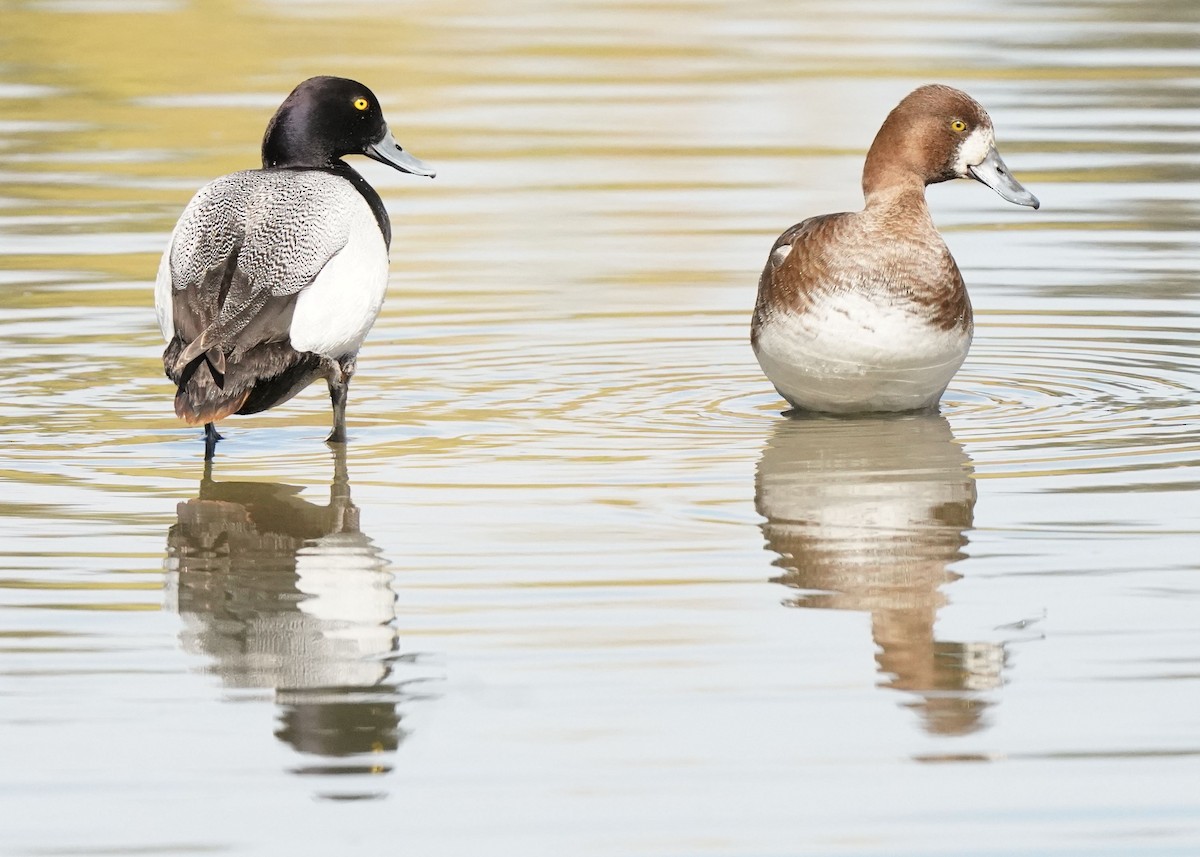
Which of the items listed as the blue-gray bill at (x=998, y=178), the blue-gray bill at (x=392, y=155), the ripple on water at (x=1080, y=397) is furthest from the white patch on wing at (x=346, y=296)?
the blue-gray bill at (x=998, y=178)

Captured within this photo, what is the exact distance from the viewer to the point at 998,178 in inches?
351

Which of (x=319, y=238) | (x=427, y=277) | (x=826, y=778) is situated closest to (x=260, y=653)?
(x=826, y=778)

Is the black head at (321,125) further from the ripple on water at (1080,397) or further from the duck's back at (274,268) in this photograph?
the ripple on water at (1080,397)

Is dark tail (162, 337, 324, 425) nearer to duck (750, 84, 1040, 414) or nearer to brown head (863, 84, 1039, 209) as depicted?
duck (750, 84, 1040, 414)

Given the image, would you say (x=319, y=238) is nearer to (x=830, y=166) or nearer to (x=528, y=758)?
(x=528, y=758)

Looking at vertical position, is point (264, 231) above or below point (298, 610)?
above

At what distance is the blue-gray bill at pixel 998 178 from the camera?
350 inches

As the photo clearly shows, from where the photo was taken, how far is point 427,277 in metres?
12.1

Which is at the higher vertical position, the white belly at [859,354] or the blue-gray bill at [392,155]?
the blue-gray bill at [392,155]

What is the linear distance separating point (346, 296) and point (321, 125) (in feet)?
4.14

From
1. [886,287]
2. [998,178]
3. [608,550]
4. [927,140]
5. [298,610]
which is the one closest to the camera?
[298,610]

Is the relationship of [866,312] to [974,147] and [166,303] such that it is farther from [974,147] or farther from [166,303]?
[166,303]

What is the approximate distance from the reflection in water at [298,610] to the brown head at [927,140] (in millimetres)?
2343

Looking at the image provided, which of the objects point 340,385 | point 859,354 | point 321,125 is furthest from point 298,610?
point 321,125
